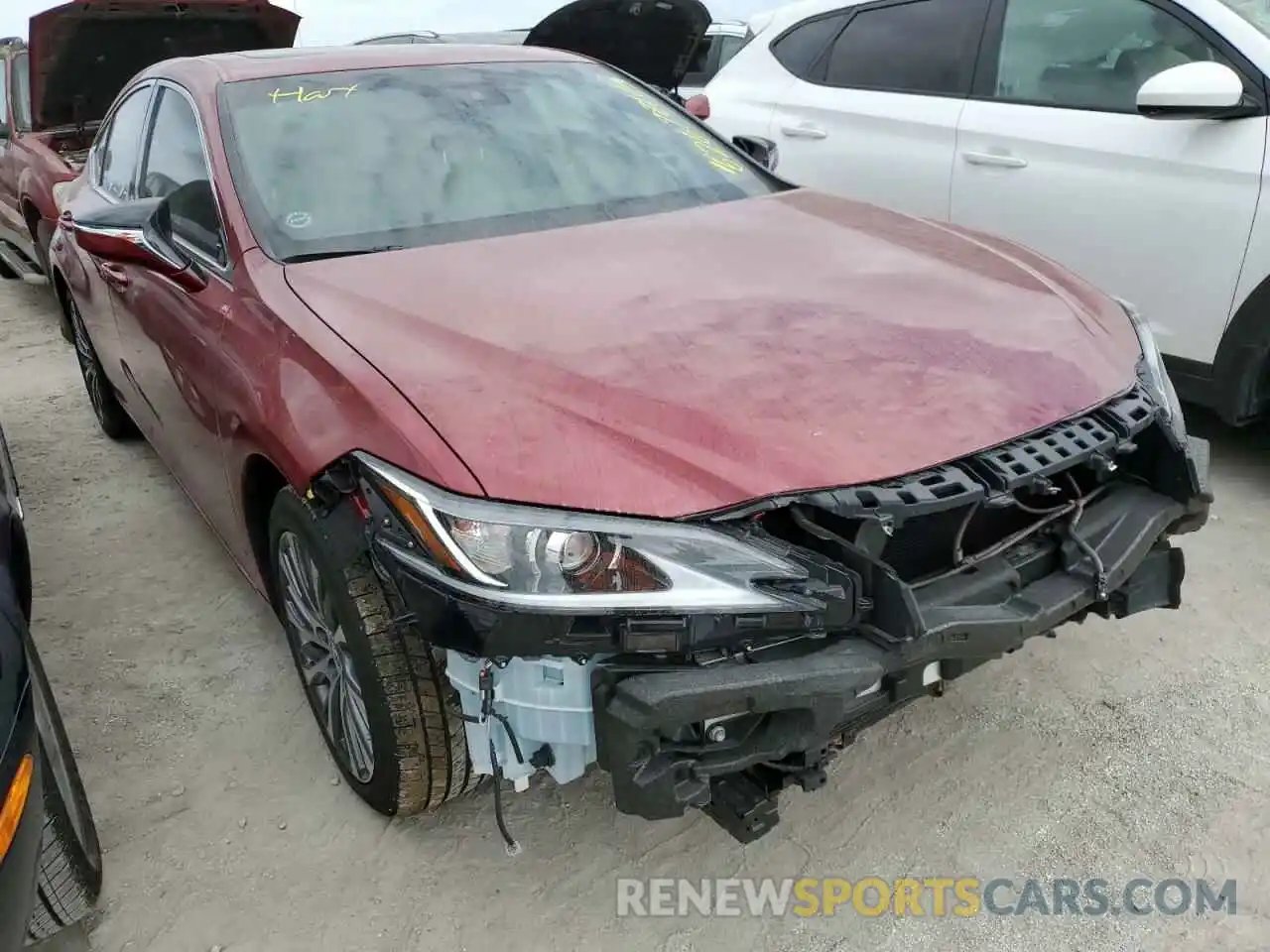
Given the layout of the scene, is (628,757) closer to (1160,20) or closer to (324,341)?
(324,341)

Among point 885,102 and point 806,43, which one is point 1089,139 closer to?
point 885,102

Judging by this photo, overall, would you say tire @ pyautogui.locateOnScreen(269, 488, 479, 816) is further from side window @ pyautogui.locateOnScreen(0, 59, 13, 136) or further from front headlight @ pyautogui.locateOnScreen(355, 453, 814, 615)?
side window @ pyautogui.locateOnScreen(0, 59, 13, 136)

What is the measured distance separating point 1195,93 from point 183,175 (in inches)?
118

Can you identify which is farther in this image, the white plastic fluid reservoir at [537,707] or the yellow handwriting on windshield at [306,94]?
the yellow handwriting on windshield at [306,94]

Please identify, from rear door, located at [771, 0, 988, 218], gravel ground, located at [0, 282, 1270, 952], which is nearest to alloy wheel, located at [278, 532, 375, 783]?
gravel ground, located at [0, 282, 1270, 952]

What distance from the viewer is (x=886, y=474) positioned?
1.75 metres

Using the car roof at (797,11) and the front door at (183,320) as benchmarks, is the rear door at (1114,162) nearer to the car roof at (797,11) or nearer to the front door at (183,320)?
the car roof at (797,11)

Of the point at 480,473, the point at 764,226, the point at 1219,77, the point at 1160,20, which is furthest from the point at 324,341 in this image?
the point at 1160,20

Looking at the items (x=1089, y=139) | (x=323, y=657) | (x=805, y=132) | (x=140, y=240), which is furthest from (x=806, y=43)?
(x=323, y=657)

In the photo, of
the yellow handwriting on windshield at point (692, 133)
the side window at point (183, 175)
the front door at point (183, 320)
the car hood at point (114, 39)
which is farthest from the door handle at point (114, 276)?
the car hood at point (114, 39)

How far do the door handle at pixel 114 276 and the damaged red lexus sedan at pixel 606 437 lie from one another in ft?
1.58

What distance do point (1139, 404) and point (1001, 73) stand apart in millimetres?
2403

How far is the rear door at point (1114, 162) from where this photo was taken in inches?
131

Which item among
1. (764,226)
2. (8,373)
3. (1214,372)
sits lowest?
(8,373)
